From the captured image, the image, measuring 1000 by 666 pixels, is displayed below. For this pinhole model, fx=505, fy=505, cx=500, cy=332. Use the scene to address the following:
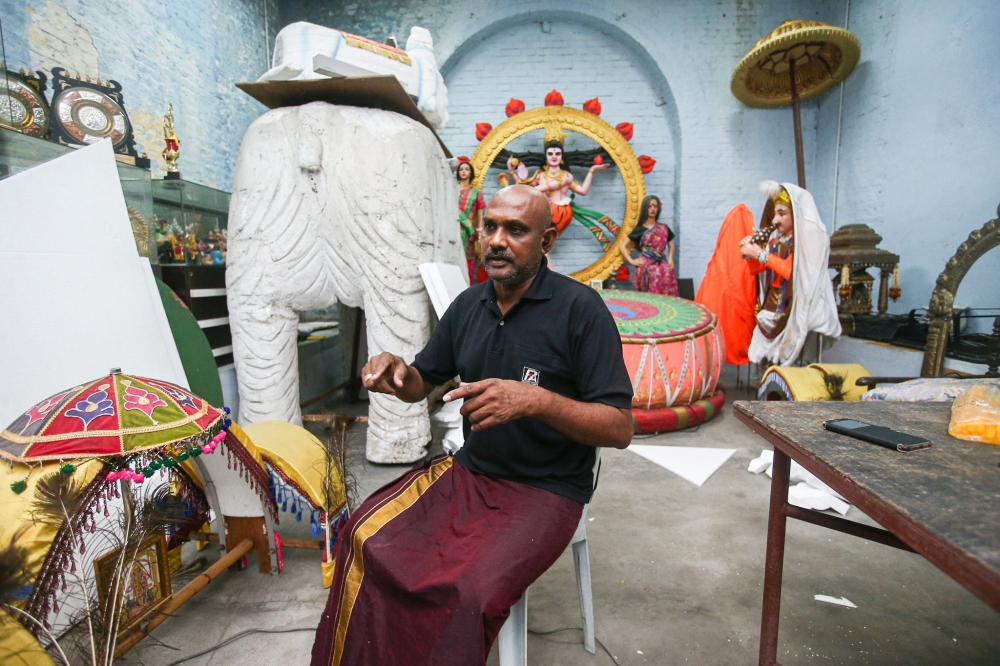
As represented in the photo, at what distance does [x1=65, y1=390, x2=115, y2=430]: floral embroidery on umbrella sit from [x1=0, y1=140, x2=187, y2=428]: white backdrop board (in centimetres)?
93

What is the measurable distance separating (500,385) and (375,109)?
2595 mm

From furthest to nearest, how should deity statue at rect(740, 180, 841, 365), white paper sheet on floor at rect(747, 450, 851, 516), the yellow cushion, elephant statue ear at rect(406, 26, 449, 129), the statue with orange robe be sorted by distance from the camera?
the statue with orange robe, deity statue at rect(740, 180, 841, 365), elephant statue ear at rect(406, 26, 449, 129), white paper sheet on floor at rect(747, 450, 851, 516), the yellow cushion

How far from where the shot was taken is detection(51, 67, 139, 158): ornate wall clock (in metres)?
3.04

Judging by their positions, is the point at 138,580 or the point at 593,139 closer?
the point at 138,580

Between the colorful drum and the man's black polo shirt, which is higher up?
the man's black polo shirt

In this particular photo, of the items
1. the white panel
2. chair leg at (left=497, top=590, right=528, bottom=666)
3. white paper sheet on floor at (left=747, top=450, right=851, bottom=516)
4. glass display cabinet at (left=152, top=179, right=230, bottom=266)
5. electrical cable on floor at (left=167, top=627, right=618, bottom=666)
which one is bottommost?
electrical cable on floor at (left=167, top=627, right=618, bottom=666)

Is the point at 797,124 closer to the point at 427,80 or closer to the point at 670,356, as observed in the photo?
the point at 670,356

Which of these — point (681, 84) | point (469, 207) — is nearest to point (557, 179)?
point (469, 207)

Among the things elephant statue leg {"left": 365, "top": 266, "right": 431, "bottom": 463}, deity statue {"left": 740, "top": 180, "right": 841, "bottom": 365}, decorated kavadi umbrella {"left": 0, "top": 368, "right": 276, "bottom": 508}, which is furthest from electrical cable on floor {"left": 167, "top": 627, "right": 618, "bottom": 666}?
deity statue {"left": 740, "top": 180, "right": 841, "bottom": 365}

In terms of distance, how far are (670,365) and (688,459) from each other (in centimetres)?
80

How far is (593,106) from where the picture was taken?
614cm

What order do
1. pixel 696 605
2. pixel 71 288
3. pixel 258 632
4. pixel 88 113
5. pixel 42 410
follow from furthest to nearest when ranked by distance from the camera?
pixel 88 113, pixel 71 288, pixel 696 605, pixel 258 632, pixel 42 410

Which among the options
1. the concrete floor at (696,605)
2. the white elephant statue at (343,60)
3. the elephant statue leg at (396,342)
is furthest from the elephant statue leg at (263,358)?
the white elephant statue at (343,60)

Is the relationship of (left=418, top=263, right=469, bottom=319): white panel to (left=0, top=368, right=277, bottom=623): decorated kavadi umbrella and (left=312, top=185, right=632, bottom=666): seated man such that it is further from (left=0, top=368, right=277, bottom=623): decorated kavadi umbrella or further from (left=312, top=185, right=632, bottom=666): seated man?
(left=0, top=368, right=277, bottom=623): decorated kavadi umbrella
